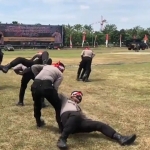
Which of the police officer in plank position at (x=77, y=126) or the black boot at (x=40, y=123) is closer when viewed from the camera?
the police officer in plank position at (x=77, y=126)

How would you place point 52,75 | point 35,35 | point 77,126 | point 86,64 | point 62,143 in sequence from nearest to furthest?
point 62,143 → point 77,126 → point 52,75 → point 86,64 → point 35,35

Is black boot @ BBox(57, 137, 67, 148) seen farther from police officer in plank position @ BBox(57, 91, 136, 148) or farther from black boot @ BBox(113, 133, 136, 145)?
black boot @ BBox(113, 133, 136, 145)

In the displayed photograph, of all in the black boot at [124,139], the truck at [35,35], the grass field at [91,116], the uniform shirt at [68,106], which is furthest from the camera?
the truck at [35,35]

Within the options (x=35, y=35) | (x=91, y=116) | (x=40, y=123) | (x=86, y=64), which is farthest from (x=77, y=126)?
(x=35, y=35)

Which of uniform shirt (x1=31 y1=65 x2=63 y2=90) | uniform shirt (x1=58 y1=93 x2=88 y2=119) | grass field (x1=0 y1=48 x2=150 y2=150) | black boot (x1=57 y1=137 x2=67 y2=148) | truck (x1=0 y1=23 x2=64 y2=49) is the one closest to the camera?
black boot (x1=57 y1=137 x2=67 y2=148)

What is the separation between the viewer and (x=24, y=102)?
10641mm

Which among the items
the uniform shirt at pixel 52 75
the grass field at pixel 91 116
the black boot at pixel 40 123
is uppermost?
the uniform shirt at pixel 52 75

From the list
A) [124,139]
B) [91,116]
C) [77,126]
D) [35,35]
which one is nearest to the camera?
[124,139]

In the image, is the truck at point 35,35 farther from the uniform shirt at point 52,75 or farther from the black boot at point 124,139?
the black boot at point 124,139

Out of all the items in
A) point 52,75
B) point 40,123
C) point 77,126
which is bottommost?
point 40,123

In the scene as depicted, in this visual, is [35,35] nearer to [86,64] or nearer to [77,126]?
[86,64]

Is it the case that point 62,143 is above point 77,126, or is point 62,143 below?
below

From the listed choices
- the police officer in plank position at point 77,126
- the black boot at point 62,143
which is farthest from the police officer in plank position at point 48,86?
the black boot at point 62,143

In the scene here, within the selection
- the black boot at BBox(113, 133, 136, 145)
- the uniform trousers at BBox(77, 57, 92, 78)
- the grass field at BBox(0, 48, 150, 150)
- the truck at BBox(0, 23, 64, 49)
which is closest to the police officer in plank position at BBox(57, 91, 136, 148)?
the black boot at BBox(113, 133, 136, 145)
